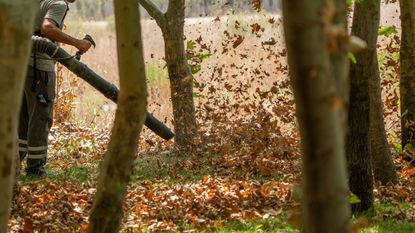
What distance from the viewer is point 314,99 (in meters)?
2.61

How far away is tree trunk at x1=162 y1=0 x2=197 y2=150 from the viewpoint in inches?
492

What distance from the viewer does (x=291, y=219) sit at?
3.53 metres

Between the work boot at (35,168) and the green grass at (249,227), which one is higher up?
the work boot at (35,168)

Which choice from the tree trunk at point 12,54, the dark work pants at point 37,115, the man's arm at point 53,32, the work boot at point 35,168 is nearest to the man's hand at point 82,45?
the man's arm at point 53,32

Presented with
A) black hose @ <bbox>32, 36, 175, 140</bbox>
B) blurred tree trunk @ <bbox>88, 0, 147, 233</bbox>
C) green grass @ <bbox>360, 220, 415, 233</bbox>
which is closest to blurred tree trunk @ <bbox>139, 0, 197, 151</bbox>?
black hose @ <bbox>32, 36, 175, 140</bbox>

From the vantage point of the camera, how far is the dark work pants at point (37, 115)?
1042 cm

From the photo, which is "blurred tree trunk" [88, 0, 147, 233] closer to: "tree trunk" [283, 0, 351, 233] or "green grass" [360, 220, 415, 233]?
"green grass" [360, 220, 415, 233]

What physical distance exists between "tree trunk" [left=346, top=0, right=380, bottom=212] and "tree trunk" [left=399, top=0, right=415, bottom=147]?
3.37 m

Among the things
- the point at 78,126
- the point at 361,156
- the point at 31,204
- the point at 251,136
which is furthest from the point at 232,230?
the point at 78,126

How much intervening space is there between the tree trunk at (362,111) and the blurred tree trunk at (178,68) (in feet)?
16.3

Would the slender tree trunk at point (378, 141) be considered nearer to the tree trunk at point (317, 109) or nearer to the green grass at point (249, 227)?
the green grass at point (249, 227)

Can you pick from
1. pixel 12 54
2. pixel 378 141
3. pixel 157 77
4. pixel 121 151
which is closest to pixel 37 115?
pixel 378 141

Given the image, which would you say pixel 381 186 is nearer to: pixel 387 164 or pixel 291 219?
pixel 387 164

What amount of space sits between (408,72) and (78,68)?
415cm
